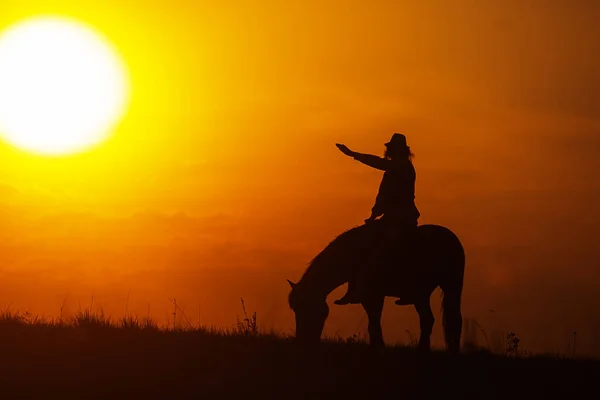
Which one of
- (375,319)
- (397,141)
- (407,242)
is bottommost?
(375,319)

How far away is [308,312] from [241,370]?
7.29ft

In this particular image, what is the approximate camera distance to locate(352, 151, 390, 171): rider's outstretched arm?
1500cm

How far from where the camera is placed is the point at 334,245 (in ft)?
51.1

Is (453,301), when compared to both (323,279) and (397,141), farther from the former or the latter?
(397,141)

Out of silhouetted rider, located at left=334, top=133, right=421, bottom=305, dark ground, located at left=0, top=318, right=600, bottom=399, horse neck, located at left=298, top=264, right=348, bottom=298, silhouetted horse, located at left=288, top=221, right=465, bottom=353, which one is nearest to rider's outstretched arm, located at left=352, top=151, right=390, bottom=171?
silhouetted rider, located at left=334, top=133, right=421, bottom=305

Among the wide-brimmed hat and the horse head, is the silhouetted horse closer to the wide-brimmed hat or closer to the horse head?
the horse head

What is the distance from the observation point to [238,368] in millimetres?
12969

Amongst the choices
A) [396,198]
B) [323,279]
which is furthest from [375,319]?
[396,198]

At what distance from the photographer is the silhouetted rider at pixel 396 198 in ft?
49.9

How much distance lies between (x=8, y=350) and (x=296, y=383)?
401 centimetres

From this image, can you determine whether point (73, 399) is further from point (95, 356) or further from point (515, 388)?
point (515, 388)

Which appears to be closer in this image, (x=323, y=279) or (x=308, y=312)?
(x=308, y=312)

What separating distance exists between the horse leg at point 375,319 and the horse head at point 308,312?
2.08ft

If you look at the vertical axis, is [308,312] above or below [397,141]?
below
